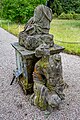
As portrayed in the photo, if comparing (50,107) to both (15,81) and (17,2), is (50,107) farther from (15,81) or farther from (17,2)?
(17,2)

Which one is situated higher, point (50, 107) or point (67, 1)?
point (50, 107)

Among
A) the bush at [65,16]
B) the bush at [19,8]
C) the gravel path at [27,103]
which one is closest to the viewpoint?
the gravel path at [27,103]

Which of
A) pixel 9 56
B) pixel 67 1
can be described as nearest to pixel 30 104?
pixel 9 56

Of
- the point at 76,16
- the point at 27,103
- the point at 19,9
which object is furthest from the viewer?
the point at 76,16

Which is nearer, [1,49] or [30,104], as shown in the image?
[30,104]

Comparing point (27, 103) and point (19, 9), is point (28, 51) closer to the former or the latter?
point (27, 103)

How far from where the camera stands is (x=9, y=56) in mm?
7156

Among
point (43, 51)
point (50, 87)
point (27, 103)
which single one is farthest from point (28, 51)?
point (27, 103)

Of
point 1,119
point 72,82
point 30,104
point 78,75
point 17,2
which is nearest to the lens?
point 1,119

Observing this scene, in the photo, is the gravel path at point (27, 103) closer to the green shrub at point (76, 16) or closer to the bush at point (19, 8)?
the bush at point (19, 8)

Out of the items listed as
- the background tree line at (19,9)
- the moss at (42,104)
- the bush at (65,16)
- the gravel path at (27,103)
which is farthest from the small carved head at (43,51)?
the bush at (65,16)

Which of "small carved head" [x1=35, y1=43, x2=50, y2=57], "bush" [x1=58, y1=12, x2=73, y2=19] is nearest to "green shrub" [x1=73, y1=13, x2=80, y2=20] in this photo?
"bush" [x1=58, y1=12, x2=73, y2=19]

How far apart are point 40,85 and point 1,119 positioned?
0.83m

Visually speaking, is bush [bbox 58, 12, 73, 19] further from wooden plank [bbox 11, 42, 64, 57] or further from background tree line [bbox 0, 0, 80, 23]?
wooden plank [bbox 11, 42, 64, 57]
